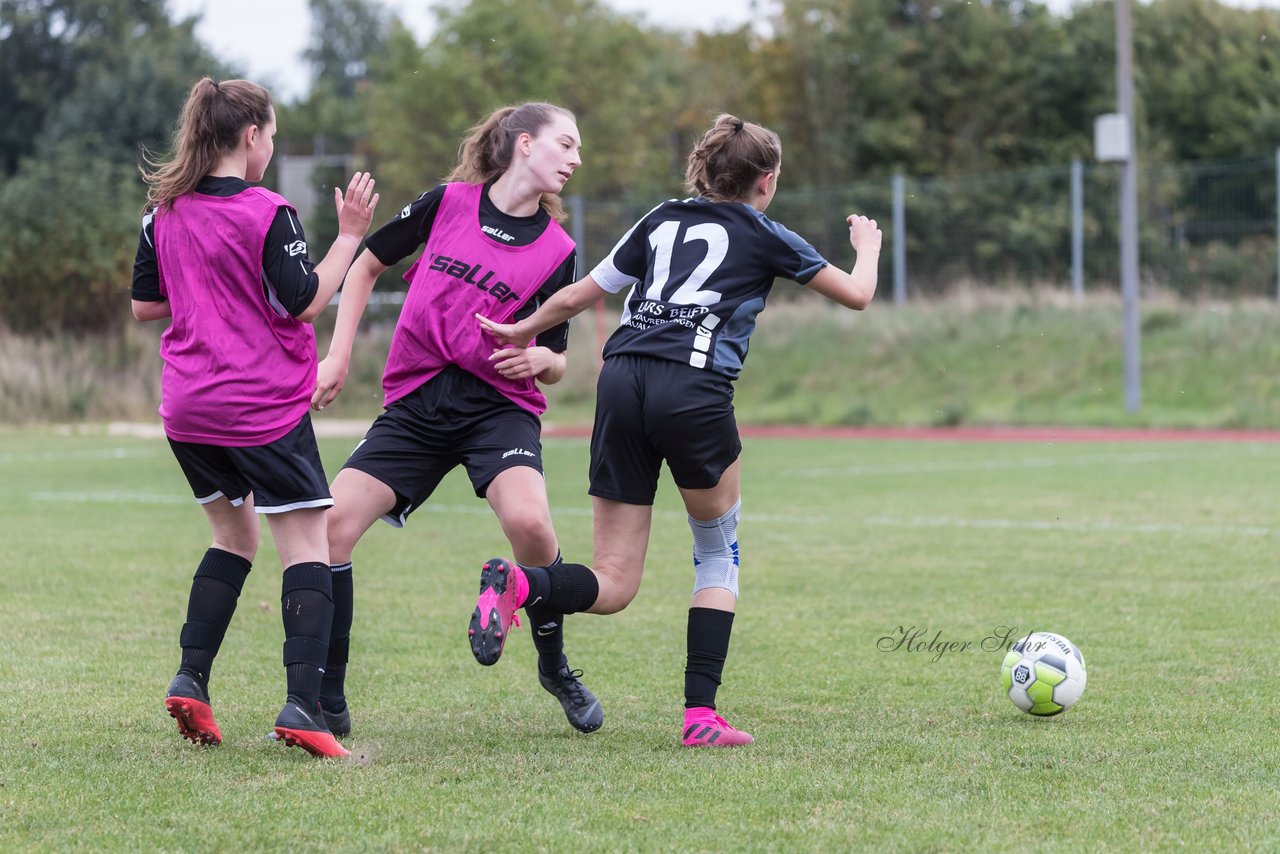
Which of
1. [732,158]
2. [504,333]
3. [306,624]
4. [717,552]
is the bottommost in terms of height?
[306,624]

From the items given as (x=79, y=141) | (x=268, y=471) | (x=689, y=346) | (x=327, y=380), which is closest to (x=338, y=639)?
(x=268, y=471)

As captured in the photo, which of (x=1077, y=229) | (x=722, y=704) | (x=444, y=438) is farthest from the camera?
(x=1077, y=229)

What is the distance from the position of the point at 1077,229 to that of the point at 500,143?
21.9 metres

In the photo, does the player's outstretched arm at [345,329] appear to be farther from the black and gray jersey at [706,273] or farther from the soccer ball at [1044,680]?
the soccer ball at [1044,680]

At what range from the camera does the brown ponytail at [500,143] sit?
15.8 feet

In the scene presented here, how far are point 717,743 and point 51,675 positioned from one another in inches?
96.4

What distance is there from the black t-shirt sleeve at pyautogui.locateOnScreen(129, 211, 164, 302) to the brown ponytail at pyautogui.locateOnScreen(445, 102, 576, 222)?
1.00 metres

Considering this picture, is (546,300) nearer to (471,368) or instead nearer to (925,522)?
(471,368)

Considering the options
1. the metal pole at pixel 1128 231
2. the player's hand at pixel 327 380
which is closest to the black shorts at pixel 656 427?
the player's hand at pixel 327 380

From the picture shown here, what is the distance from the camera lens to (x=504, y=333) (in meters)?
4.50

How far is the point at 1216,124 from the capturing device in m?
38.0

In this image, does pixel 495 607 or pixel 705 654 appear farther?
pixel 705 654

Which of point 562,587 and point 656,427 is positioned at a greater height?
point 656,427

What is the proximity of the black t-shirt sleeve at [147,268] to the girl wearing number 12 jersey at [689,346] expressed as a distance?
0.91m
